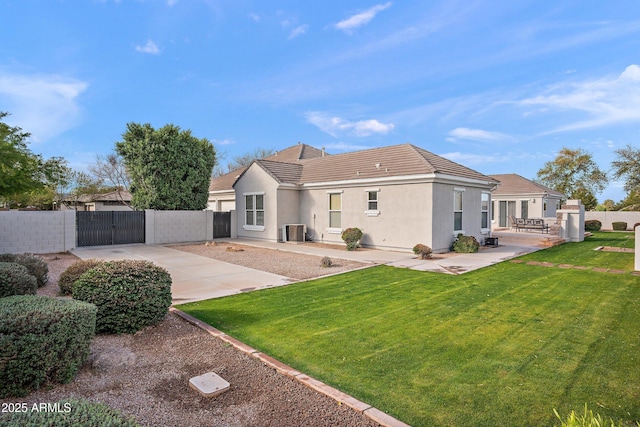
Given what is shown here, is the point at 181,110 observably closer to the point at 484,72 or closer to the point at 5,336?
the point at 484,72

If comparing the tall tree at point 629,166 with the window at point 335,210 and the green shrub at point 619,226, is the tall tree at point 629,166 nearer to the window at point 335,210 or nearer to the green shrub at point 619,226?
the green shrub at point 619,226

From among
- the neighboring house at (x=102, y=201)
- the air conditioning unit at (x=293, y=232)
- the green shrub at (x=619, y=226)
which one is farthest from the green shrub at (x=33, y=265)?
the green shrub at (x=619, y=226)

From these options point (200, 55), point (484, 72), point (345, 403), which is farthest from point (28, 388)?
point (484, 72)

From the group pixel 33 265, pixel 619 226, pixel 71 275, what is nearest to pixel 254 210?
pixel 33 265

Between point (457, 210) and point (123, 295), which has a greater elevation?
point (457, 210)

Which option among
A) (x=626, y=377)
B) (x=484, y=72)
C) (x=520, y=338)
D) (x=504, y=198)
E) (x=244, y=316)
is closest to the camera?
(x=626, y=377)

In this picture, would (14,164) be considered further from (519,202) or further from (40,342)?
(519,202)

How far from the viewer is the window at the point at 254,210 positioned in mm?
20025

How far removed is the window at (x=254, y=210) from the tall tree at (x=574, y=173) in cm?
3742

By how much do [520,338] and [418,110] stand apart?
57.0ft

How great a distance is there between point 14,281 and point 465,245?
14.2 metres

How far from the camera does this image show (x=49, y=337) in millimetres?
3436

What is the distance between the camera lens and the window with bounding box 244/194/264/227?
20025 millimetres

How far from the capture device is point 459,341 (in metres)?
4.99
